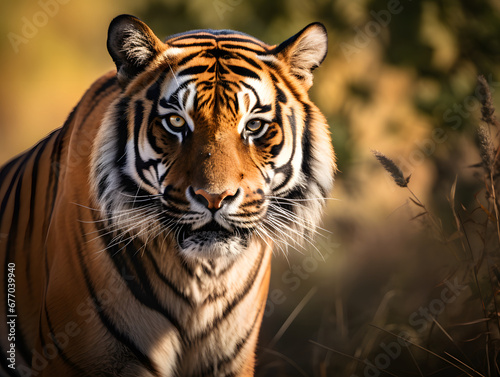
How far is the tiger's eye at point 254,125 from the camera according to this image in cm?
174

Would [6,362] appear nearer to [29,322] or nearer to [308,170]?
[29,322]

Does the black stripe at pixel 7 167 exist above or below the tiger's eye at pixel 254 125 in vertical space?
below

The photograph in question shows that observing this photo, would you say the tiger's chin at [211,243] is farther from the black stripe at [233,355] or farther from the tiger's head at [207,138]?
the black stripe at [233,355]

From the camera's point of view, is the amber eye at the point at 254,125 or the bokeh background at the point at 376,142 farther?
the bokeh background at the point at 376,142

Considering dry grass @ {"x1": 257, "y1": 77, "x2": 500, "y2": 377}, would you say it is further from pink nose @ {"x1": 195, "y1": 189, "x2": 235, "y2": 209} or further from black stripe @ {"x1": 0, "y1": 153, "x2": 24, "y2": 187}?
black stripe @ {"x1": 0, "y1": 153, "x2": 24, "y2": 187}

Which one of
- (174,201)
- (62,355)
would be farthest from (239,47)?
(62,355)

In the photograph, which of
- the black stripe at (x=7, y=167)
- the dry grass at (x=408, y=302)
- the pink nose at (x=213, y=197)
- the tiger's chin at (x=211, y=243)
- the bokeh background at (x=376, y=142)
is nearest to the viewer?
the pink nose at (x=213, y=197)

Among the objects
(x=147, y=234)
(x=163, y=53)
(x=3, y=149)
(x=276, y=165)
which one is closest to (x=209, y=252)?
(x=147, y=234)

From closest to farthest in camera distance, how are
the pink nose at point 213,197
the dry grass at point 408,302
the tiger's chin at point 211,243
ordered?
the pink nose at point 213,197
the tiger's chin at point 211,243
the dry grass at point 408,302

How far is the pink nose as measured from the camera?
1552mm

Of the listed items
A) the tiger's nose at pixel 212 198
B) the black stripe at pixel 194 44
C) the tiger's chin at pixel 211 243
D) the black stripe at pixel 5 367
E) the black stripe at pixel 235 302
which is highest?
the black stripe at pixel 194 44

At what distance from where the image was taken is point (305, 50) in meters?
1.89

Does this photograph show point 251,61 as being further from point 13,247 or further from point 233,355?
point 13,247

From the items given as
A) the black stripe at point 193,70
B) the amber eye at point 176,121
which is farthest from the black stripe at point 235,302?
the black stripe at point 193,70
